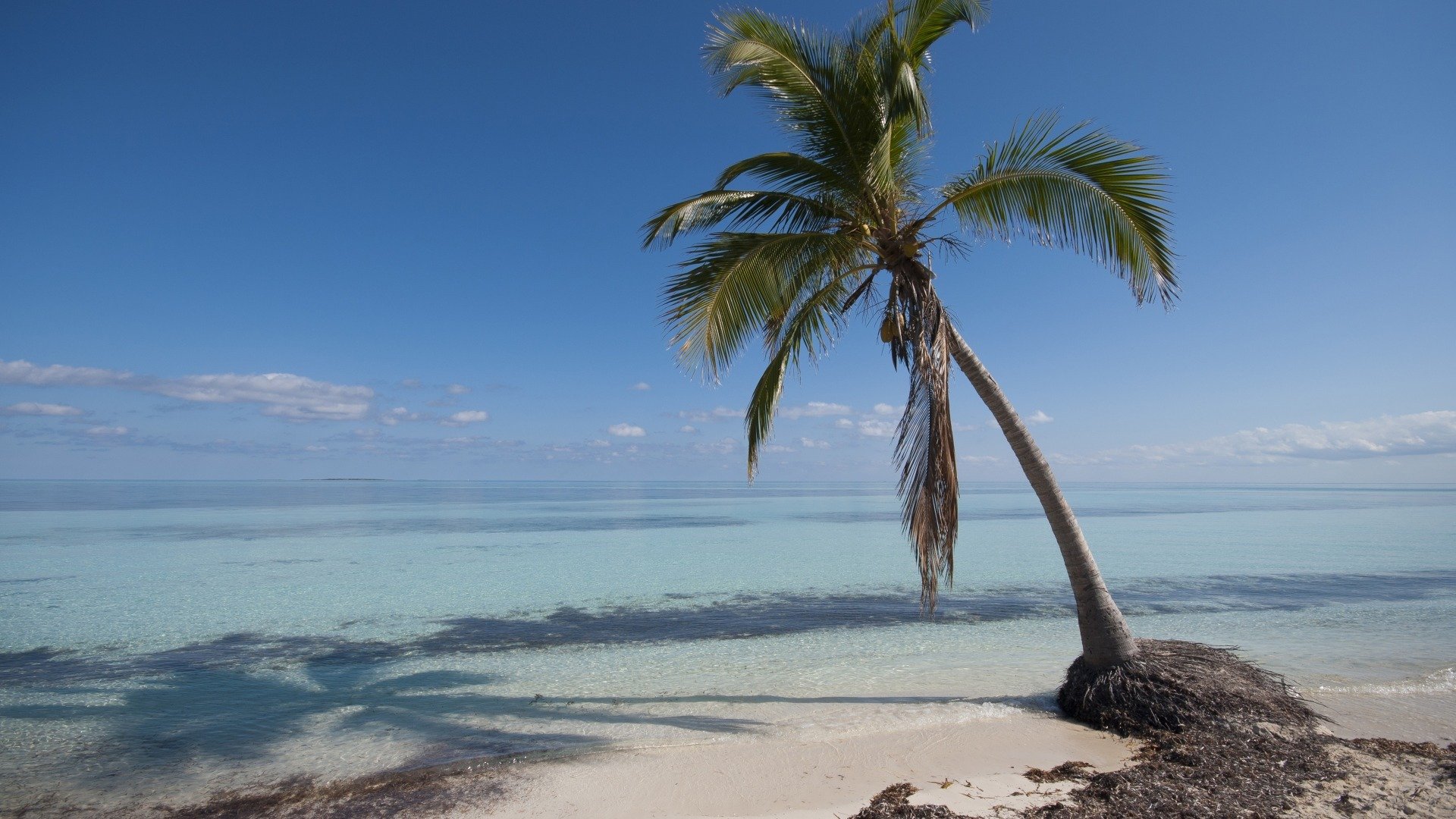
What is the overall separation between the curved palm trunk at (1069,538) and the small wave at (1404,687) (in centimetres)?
270

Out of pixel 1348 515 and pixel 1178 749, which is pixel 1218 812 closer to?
pixel 1178 749

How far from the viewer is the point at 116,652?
8.98 m

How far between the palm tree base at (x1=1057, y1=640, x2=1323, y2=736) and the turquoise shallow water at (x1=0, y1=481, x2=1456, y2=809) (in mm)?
660

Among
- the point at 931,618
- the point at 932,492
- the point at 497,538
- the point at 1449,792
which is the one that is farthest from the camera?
the point at 497,538

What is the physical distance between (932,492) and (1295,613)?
9.51 metres

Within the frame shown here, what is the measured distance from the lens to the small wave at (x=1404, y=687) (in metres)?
→ 6.66

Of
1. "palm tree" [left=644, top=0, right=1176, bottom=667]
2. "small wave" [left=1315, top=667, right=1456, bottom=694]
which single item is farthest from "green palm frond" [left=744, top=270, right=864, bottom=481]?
"small wave" [left=1315, top=667, right=1456, bottom=694]

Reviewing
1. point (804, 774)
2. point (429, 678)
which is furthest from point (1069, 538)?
point (429, 678)

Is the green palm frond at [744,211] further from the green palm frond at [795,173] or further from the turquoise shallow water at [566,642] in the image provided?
the turquoise shallow water at [566,642]

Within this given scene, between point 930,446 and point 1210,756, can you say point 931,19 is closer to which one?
point 930,446

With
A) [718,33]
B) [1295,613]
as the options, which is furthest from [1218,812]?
[1295,613]

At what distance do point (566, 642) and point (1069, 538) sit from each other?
6617 millimetres

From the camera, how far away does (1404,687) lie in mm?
6781

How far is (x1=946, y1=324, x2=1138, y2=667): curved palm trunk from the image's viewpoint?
572 cm
